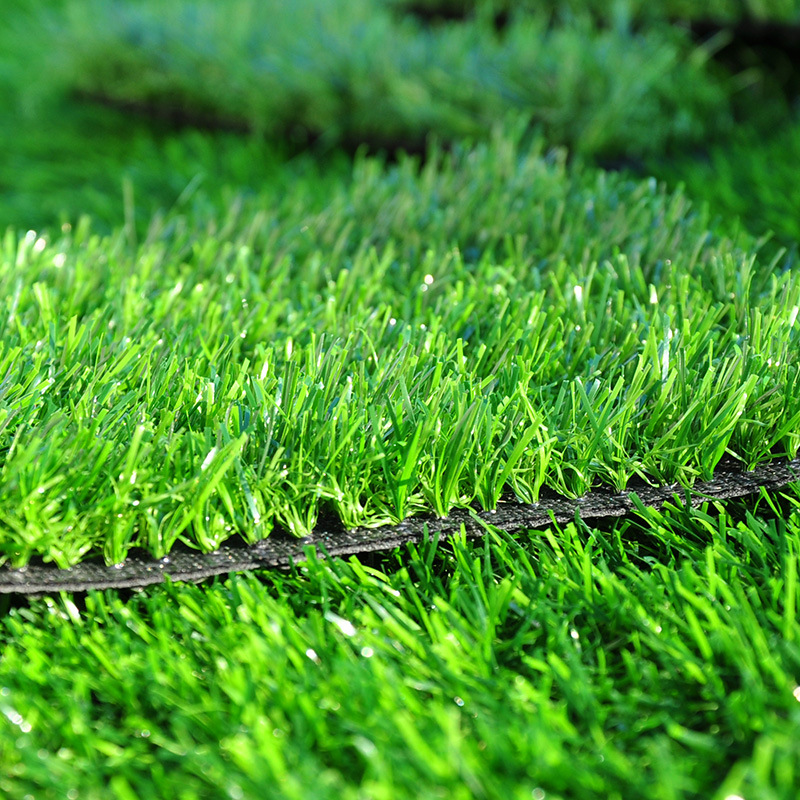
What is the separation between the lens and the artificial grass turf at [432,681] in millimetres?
851

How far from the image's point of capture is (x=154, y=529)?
1080 millimetres

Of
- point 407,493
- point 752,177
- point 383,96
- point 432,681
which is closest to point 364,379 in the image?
point 407,493

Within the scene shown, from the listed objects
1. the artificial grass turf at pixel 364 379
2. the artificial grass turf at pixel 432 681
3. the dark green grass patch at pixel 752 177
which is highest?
the dark green grass patch at pixel 752 177

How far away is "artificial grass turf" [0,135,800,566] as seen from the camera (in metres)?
1.11

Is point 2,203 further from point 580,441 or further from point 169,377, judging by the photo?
point 580,441

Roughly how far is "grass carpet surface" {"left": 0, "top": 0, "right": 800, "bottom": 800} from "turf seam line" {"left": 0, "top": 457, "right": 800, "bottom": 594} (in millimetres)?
19

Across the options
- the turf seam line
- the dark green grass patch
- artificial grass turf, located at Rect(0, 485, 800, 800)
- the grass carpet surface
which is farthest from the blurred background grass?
artificial grass turf, located at Rect(0, 485, 800, 800)

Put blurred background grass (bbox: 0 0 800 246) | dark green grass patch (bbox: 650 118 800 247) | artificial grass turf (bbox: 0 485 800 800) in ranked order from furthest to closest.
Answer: blurred background grass (bbox: 0 0 800 246) → dark green grass patch (bbox: 650 118 800 247) → artificial grass turf (bbox: 0 485 800 800)

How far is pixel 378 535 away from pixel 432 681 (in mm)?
233

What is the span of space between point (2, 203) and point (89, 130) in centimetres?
65

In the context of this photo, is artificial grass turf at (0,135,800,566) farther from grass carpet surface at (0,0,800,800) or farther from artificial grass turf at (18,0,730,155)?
artificial grass turf at (18,0,730,155)

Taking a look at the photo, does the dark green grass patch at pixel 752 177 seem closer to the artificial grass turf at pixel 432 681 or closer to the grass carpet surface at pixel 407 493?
the grass carpet surface at pixel 407 493

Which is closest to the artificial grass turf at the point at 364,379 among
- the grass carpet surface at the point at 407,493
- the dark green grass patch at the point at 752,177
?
the grass carpet surface at the point at 407,493

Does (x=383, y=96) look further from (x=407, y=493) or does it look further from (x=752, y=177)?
(x=407, y=493)
